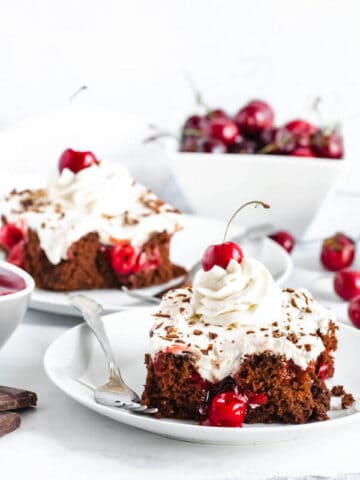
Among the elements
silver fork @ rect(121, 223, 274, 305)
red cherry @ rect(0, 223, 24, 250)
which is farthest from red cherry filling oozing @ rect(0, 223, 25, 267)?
silver fork @ rect(121, 223, 274, 305)

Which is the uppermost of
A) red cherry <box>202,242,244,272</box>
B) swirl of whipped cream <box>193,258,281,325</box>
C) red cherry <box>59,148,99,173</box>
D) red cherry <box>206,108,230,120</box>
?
red cherry <box>206,108,230,120</box>

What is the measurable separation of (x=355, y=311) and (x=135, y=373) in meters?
0.89

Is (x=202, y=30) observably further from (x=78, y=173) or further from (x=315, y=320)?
(x=315, y=320)

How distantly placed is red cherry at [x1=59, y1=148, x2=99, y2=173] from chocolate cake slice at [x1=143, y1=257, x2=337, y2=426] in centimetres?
114

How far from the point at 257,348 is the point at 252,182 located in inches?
67.8

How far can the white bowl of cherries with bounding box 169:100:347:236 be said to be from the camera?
375 centimetres

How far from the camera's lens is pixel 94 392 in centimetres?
220

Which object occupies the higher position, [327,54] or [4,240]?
[327,54]

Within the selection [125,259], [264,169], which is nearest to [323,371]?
[125,259]

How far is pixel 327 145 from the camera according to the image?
151 inches

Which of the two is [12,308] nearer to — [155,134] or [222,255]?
[222,255]

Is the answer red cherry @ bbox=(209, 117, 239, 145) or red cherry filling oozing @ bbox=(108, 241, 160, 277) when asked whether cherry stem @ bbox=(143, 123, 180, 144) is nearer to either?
red cherry @ bbox=(209, 117, 239, 145)

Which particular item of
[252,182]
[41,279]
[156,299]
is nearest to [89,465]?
[156,299]

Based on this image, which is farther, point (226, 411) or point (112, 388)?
point (112, 388)
